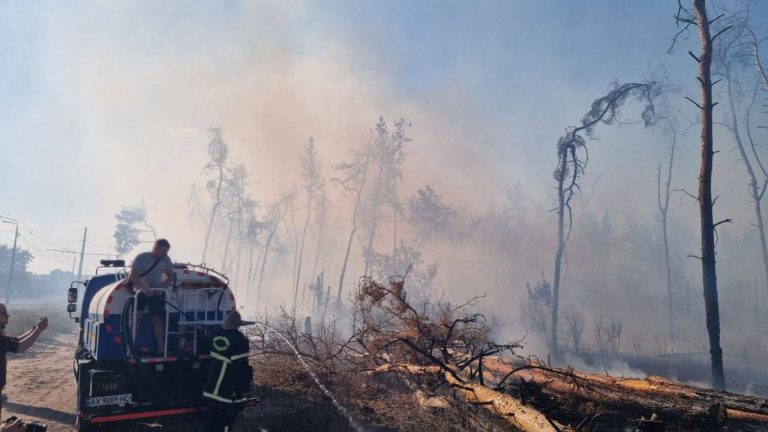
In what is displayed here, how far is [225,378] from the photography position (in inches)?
234

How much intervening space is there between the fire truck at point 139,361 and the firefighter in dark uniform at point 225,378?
417 mm

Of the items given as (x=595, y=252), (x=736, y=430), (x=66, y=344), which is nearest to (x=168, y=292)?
(x=736, y=430)

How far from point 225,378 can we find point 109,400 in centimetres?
173

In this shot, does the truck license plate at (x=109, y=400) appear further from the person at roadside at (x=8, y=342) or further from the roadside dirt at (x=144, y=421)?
the person at roadside at (x=8, y=342)

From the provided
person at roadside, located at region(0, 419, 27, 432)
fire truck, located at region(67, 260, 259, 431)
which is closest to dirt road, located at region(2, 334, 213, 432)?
fire truck, located at region(67, 260, 259, 431)

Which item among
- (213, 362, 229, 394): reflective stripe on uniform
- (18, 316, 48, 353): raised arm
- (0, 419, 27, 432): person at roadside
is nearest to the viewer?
Result: (0, 419, 27, 432): person at roadside

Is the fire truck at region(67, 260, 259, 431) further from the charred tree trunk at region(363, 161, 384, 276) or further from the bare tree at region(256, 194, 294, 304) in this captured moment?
the bare tree at region(256, 194, 294, 304)

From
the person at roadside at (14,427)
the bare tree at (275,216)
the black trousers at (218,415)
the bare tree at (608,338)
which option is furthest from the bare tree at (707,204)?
the bare tree at (275,216)

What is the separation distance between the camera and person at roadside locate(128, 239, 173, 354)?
263 inches

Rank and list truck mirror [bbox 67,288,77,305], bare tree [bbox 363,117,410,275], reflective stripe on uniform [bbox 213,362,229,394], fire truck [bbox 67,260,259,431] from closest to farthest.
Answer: reflective stripe on uniform [bbox 213,362,229,394], fire truck [bbox 67,260,259,431], truck mirror [bbox 67,288,77,305], bare tree [bbox 363,117,410,275]

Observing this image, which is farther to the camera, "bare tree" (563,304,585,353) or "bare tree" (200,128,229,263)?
"bare tree" (200,128,229,263)

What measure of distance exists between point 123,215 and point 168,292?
62.0 m

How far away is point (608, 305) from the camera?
3753cm

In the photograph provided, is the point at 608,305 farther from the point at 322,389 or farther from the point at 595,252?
the point at 322,389
